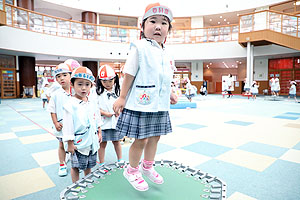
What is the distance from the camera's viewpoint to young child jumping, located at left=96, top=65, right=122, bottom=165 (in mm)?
2215

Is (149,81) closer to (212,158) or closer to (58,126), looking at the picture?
(58,126)

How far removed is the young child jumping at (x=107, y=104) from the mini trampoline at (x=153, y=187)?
1.18ft

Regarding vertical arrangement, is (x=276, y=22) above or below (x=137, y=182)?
above

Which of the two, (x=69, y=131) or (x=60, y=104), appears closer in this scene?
(x=69, y=131)

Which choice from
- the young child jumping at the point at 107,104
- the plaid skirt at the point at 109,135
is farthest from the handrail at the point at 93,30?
the plaid skirt at the point at 109,135

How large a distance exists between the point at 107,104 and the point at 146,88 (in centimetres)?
91

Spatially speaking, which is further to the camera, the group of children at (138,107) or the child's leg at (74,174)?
the child's leg at (74,174)

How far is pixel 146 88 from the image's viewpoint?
1486 mm

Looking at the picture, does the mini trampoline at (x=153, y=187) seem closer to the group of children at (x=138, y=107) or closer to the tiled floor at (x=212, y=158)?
the group of children at (x=138, y=107)

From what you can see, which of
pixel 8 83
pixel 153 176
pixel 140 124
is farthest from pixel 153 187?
pixel 8 83

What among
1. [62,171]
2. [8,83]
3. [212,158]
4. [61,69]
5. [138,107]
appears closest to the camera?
[138,107]

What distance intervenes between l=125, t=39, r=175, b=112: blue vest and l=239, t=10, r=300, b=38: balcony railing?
508 inches

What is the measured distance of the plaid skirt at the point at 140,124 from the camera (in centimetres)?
152

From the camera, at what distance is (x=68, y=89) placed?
2.33 metres
